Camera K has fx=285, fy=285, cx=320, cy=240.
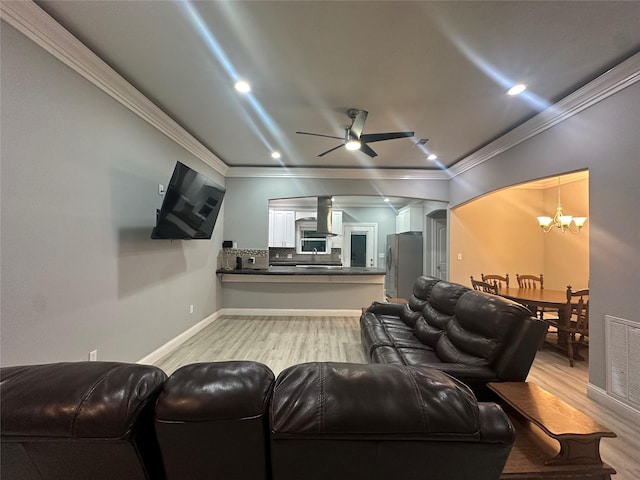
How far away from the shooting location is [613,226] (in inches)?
93.8

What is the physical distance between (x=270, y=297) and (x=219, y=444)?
4.80 metres

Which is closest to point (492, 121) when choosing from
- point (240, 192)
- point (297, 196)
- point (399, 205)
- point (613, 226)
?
point (613, 226)

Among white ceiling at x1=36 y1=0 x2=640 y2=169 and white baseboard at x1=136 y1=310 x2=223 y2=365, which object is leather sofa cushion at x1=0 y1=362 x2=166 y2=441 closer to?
white ceiling at x1=36 y1=0 x2=640 y2=169

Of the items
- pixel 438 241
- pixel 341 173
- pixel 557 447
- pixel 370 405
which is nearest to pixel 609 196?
pixel 557 447

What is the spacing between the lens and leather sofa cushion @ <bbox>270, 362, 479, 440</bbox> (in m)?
0.63

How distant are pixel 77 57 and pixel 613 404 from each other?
4.99m

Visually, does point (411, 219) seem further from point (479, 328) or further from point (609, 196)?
point (479, 328)

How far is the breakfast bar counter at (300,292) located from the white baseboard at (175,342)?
0.62 m

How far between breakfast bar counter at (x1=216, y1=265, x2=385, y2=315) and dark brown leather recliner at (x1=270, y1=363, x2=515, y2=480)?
4.60m

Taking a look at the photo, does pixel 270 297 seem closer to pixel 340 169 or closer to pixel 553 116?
pixel 340 169

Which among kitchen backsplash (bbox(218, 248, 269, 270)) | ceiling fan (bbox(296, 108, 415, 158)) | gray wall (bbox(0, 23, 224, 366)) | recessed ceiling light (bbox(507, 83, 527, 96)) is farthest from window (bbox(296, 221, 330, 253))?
recessed ceiling light (bbox(507, 83, 527, 96))

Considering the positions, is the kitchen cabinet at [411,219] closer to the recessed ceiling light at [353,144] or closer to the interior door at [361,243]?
the interior door at [361,243]

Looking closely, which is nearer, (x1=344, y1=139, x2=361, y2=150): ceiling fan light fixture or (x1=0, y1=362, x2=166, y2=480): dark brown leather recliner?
(x1=0, y1=362, x2=166, y2=480): dark brown leather recliner

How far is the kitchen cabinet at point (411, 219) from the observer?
7.25 meters
